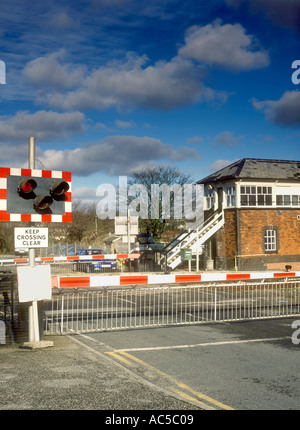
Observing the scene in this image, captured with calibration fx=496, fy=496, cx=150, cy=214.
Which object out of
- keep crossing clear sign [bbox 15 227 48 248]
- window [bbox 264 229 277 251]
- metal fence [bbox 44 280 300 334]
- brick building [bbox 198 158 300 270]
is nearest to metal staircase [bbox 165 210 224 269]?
brick building [bbox 198 158 300 270]

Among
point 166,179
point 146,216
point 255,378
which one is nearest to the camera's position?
point 255,378

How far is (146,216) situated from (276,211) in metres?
17.5

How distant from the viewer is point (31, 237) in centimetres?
888

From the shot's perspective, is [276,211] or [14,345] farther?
[276,211]

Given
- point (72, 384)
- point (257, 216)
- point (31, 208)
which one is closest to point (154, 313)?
point (31, 208)

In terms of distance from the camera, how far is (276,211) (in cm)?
3238

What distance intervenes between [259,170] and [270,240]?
463 centimetres

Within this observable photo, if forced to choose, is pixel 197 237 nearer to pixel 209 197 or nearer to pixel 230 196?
pixel 230 196

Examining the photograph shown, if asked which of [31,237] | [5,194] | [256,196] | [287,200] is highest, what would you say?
[256,196]

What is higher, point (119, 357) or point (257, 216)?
point (257, 216)

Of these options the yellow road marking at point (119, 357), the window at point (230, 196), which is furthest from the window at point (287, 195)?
the yellow road marking at point (119, 357)

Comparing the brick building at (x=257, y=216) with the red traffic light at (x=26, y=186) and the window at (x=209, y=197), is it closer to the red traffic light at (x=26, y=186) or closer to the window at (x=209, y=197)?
the window at (x=209, y=197)

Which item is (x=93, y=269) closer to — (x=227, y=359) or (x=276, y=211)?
(x=276, y=211)

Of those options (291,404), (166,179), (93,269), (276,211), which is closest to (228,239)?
(276,211)
